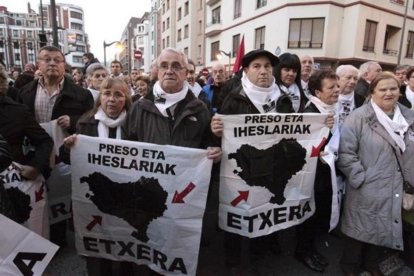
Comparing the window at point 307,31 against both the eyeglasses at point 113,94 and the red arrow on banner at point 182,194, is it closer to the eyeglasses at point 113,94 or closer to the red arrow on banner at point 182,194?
the eyeglasses at point 113,94

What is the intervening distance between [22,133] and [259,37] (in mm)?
22153

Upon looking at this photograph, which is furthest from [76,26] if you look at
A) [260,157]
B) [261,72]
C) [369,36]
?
[260,157]

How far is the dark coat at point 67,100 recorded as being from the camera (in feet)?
10.7

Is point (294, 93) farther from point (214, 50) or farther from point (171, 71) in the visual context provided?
point (214, 50)

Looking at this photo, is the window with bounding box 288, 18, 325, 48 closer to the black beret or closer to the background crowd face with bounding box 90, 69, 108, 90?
the background crowd face with bounding box 90, 69, 108, 90

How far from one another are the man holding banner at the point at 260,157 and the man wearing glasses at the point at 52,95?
1.56 meters

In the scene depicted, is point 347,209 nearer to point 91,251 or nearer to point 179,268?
point 179,268

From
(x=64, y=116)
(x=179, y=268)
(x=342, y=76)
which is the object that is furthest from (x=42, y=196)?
(x=342, y=76)

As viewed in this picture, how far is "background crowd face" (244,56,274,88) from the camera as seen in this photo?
285 cm

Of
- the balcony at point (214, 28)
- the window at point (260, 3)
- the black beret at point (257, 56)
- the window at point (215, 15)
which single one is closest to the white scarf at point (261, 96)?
the black beret at point (257, 56)

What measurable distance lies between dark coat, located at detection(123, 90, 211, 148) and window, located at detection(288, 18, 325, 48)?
19.5 meters

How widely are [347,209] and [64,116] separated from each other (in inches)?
111

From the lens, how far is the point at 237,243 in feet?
9.75

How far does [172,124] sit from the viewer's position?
266 cm
